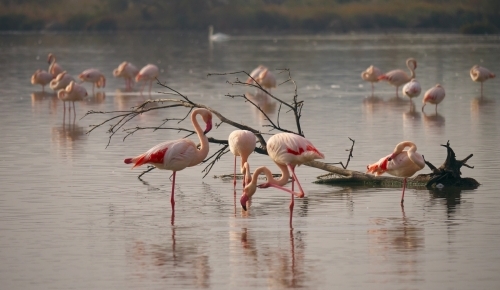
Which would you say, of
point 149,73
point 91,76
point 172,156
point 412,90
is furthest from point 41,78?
point 172,156

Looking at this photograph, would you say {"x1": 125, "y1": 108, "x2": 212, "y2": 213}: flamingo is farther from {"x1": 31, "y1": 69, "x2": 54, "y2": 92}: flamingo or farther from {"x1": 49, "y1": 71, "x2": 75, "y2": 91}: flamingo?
{"x1": 31, "y1": 69, "x2": 54, "y2": 92}: flamingo

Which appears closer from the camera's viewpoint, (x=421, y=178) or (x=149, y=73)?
(x=421, y=178)

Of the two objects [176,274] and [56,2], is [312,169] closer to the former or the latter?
[176,274]

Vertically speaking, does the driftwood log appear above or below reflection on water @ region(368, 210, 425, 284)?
above

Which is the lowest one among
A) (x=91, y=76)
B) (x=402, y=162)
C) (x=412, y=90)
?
(x=402, y=162)

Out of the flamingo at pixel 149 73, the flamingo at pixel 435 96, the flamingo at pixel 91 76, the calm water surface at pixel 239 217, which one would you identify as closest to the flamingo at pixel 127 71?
the flamingo at pixel 149 73

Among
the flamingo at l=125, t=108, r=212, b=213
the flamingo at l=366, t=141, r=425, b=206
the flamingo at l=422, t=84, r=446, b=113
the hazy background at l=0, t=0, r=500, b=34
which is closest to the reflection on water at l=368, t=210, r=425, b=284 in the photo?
the flamingo at l=366, t=141, r=425, b=206

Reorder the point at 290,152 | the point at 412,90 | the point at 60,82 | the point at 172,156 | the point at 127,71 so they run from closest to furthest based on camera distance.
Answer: the point at 290,152
the point at 172,156
the point at 412,90
the point at 60,82
the point at 127,71

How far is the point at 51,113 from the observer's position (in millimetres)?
21812

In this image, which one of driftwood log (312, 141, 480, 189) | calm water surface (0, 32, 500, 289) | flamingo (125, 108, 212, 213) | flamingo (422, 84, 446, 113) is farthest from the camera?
flamingo (422, 84, 446, 113)

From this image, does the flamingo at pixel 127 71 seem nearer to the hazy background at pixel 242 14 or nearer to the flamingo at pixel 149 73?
the flamingo at pixel 149 73

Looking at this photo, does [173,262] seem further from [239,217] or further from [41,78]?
[41,78]

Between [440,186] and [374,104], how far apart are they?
11200 millimetres

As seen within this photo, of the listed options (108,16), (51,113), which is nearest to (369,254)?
(51,113)
